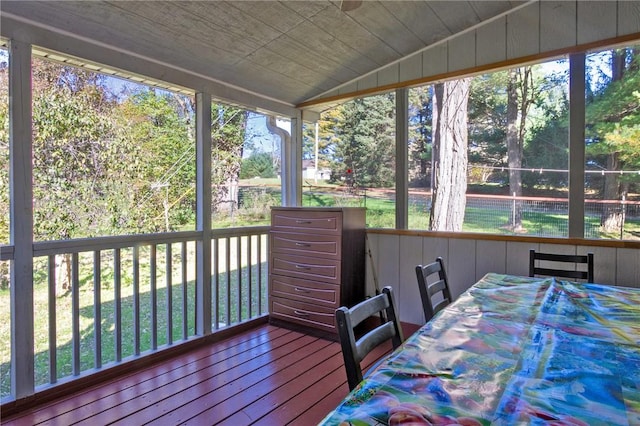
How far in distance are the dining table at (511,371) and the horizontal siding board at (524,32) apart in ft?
6.52

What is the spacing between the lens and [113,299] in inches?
116

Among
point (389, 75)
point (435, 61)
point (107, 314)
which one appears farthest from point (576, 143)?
point (107, 314)

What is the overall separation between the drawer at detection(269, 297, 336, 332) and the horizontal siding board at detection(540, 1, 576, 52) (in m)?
2.65

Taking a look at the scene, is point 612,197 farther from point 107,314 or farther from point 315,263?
point 107,314

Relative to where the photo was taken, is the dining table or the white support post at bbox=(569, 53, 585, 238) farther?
the white support post at bbox=(569, 53, 585, 238)

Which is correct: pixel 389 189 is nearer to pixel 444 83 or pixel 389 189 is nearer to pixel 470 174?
pixel 470 174

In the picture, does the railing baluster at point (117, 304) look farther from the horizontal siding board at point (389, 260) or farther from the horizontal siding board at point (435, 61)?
the horizontal siding board at point (435, 61)

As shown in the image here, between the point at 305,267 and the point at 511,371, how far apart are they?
7.68 ft

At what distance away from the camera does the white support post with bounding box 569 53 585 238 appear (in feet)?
8.32

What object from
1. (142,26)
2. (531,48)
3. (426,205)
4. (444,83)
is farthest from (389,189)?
(142,26)

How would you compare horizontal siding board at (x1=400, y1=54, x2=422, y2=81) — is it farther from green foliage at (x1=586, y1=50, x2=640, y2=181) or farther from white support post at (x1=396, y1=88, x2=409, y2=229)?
green foliage at (x1=586, y1=50, x2=640, y2=181)

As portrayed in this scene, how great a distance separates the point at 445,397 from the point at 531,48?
2792 mm

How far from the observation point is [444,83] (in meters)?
3.13

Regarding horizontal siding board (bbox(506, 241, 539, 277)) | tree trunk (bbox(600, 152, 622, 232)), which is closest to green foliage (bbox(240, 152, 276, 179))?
horizontal siding board (bbox(506, 241, 539, 277))
